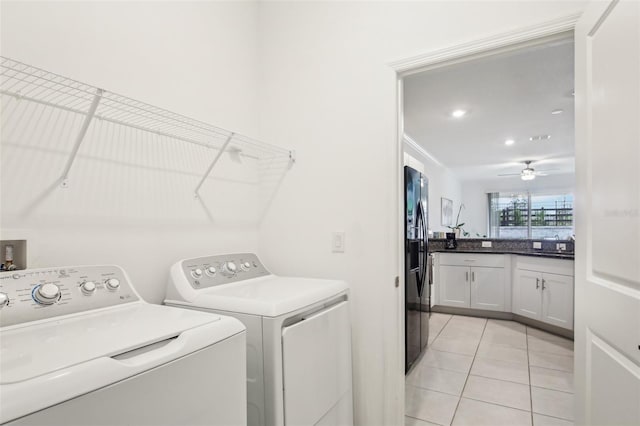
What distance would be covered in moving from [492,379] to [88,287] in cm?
280

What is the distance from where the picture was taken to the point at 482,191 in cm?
920

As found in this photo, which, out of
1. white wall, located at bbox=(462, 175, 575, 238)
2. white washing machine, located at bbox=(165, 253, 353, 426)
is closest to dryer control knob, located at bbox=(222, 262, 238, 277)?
white washing machine, located at bbox=(165, 253, 353, 426)

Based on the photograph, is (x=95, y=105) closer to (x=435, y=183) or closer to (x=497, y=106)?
(x=497, y=106)

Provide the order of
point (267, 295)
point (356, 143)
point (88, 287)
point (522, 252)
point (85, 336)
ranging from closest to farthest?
point (85, 336) → point (88, 287) → point (267, 295) → point (356, 143) → point (522, 252)

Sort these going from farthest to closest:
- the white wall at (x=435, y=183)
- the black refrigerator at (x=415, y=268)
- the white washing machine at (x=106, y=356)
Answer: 1. the white wall at (x=435, y=183)
2. the black refrigerator at (x=415, y=268)
3. the white washing machine at (x=106, y=356)

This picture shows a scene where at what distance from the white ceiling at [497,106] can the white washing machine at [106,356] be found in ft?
5.14

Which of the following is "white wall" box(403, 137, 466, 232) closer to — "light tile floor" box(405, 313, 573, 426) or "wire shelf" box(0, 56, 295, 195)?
"light tile floor" box(405, 313, 573, 426)

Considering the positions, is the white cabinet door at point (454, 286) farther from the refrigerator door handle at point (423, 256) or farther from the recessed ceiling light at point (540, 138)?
the recessed ceiling light at point (540, 138)

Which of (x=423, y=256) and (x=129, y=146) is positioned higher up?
(x=129, y=146)

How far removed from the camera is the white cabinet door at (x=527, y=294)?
155 inches

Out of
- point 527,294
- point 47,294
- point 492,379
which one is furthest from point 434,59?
point 527,294

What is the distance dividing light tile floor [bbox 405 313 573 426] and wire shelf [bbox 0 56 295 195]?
1.97m

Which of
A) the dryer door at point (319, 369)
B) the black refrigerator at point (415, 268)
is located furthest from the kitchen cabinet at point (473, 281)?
the dryer door at point (319, 369)

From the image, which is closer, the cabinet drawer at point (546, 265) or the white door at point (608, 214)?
the white door at point (608, 214)
